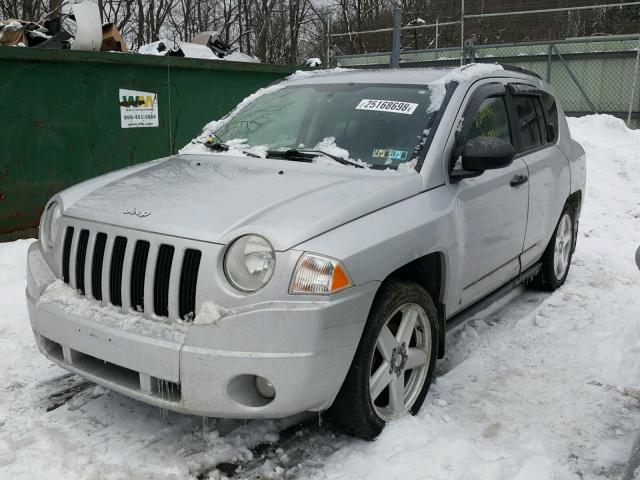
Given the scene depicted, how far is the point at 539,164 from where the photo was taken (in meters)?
4.51

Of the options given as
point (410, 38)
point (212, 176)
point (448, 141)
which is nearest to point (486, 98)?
point (448, 141)

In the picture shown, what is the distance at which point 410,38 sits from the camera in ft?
70.3

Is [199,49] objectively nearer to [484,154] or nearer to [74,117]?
[74,117]

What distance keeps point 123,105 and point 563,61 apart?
33.1ft

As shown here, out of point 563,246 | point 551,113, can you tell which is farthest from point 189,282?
point 563,246

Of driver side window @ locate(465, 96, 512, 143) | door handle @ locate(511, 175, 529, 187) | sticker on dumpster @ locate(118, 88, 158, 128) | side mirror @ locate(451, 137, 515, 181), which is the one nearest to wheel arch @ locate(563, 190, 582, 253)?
door handle @ locate(511, 175, 529, 187)

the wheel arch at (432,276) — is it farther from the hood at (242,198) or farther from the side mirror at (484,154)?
the side mirror at (484,154)

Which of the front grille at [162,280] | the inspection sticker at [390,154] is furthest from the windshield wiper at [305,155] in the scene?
the front grille at [162,280]

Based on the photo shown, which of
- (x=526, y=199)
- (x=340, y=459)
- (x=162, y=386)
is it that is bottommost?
(x=340, y=459)

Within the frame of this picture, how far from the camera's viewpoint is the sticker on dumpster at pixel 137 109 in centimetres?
716

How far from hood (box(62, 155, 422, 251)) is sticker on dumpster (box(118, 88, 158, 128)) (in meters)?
3.91

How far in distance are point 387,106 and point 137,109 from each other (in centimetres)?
452

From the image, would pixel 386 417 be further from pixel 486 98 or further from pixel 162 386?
pixel 486 98

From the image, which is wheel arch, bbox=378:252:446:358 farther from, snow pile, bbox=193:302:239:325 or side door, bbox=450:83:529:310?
snow pile, bbox=193:302:239:325
